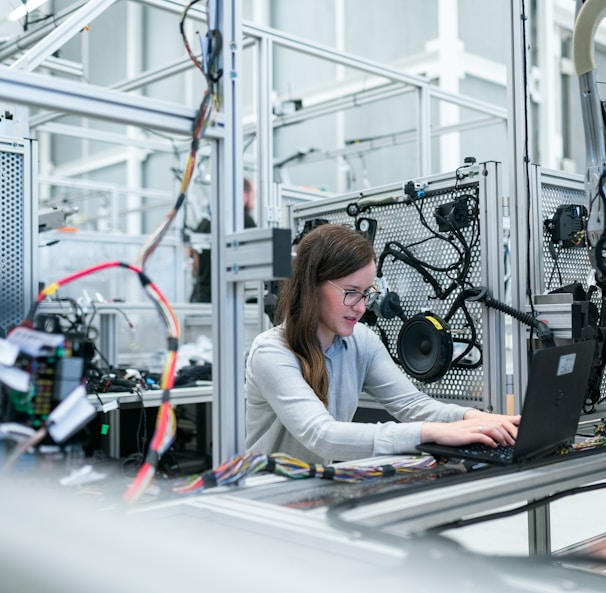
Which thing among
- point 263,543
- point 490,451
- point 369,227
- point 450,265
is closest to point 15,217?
point 369,227

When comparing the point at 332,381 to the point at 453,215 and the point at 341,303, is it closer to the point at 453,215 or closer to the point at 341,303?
the point at 341,303

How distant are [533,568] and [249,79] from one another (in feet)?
20.4

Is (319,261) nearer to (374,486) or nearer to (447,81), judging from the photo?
(374,486)

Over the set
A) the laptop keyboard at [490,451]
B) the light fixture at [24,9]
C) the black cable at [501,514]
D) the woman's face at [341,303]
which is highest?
the light fixture at [24,9]

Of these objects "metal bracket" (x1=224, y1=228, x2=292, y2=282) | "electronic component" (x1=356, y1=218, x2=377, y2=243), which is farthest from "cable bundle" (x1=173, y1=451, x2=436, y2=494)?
"electronic component" (x1=356, y1=218, x2=377, y2=243)

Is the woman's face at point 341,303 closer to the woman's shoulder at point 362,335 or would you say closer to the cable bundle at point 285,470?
the woman's shoulder at point 362,335

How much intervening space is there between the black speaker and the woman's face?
0.32 m

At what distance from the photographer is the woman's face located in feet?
5.03

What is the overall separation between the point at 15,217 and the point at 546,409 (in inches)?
62.5

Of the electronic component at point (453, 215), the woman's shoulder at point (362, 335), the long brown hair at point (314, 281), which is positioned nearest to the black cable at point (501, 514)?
the long brown hair at point (314, 281)

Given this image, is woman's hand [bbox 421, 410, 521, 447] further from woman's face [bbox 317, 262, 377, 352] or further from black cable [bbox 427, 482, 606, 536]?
woman's face [bbox 317, 262, 377, 352]

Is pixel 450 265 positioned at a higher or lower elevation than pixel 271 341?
higher

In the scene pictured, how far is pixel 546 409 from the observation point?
1.15 metres

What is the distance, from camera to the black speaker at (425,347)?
5.90ft
